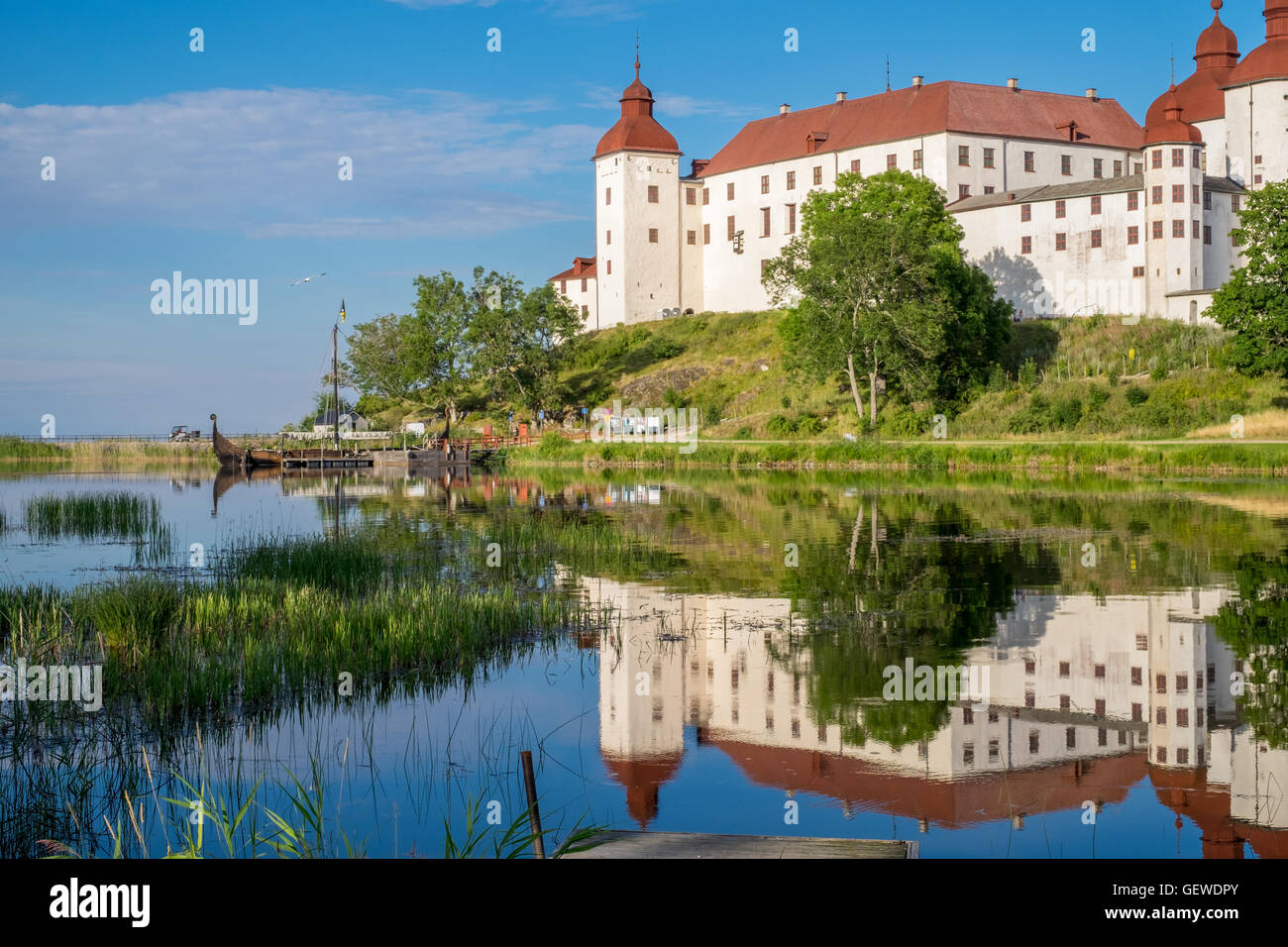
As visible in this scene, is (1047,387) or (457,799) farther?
(1047,387)

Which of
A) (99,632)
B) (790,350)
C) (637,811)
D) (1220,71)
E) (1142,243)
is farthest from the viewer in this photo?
(1220,71)

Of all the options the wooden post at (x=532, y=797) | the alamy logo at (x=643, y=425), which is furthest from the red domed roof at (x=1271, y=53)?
the wooden post at (x=532, y=797)

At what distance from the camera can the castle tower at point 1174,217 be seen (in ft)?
217

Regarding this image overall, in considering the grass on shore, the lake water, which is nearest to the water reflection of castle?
the lake water

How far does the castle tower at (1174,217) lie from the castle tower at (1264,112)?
1005 cm

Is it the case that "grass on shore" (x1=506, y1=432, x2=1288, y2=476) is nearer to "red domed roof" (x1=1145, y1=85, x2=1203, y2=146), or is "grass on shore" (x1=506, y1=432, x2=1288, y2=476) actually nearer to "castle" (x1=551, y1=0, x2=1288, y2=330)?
"castle" (x1=551, y1=0, x2=1288, y2=330)

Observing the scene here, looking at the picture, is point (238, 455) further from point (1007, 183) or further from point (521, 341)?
point (1007, 183)

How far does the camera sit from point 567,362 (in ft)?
301

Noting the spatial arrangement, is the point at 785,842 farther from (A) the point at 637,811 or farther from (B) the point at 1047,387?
(B) the point at 1047,387

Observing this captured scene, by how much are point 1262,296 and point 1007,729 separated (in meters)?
46.7

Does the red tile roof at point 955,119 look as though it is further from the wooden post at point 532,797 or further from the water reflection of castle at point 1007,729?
the wooden post at point 532,797
